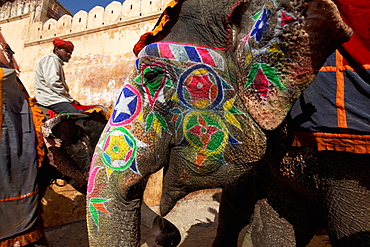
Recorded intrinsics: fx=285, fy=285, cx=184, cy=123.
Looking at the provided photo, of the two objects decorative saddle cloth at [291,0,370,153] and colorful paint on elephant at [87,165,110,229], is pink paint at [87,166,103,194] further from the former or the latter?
decorative saddle cloth at [291,0,370,153]

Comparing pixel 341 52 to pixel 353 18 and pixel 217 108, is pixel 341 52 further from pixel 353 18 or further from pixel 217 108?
pixel 217 108

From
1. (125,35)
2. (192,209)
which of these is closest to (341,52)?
(192,209)

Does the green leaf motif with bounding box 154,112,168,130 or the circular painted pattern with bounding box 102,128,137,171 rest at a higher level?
the green leaf motif with bounding box 154,112,168,130

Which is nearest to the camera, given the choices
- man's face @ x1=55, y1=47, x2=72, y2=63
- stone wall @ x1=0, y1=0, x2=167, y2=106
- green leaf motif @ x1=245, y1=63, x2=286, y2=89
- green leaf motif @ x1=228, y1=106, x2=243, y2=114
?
green leaf motif @ x1=245, y1=63, x2=286, y2=89

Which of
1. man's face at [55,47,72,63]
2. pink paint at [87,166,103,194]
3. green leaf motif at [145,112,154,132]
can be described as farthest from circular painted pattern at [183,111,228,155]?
man's face at [55,47,72,63]

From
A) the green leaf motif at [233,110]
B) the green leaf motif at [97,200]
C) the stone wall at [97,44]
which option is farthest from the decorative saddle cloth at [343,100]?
the stone wall at [97,44]

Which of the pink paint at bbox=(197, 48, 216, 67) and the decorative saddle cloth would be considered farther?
the pink paint at bbox=(197, 48, 216, 67)

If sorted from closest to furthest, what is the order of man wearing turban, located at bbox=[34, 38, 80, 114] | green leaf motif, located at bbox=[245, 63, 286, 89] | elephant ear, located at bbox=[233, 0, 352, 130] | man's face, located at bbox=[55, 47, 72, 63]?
elephant ear, located at bbox=[233, 0, 352, 130] < green leaf motif, located at bbox=[245, 63, 286, 89] < man wearing turban, located at bbox=[34, 38, 80, 114] < man's face, located at bbox=[55, 47, 72, 63]

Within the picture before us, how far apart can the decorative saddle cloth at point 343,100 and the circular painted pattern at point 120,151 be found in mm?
547

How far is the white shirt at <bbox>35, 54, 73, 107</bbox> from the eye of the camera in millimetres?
2234

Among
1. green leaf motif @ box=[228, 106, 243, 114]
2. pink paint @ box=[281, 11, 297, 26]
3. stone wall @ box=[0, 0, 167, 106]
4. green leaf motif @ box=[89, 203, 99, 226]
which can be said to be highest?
stone wall @ box=[0, 0, 167, 106]

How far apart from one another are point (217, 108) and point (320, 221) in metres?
0.95

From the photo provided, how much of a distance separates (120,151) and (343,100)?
717mm

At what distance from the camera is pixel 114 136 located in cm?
100
